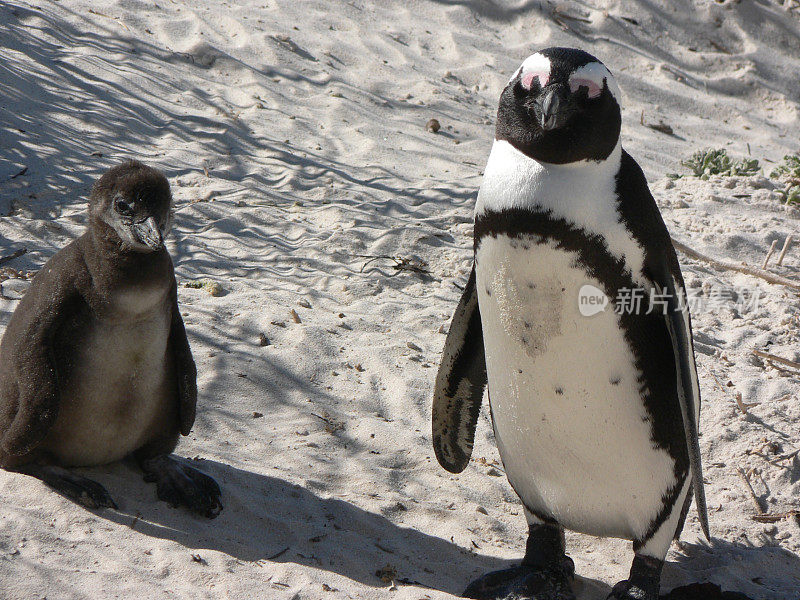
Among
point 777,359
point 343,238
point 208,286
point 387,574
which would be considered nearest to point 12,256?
point 208,286

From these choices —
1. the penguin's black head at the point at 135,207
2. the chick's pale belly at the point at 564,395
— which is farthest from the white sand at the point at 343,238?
the penguin's black head at the point at 135,207

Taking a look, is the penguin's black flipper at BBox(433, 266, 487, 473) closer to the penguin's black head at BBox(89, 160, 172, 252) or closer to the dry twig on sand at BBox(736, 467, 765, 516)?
the penguin's black head at BBox(89, 160, 172, 252)

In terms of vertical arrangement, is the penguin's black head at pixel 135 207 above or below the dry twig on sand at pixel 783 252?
above

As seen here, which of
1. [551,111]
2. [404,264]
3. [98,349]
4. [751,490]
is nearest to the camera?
[551,111]

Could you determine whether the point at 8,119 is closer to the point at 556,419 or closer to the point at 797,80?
the point at 556,419

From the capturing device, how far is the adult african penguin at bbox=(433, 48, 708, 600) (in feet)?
7.08

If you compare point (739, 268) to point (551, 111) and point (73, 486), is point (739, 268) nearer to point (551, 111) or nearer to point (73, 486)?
point (551, 111)

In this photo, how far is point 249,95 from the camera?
5.70 meters

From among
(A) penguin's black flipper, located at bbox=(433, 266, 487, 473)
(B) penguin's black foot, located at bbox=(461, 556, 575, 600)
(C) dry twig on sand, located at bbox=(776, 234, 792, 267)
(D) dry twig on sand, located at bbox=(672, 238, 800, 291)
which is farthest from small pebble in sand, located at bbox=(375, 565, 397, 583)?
(C) dry twig on sand, located at bbox=(776, 234, 792, 267)

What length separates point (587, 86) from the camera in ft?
6.98

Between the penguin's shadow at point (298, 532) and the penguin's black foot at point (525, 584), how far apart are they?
0.07 meters

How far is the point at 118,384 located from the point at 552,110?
4.46 ft

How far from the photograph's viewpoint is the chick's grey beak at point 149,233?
228 cm

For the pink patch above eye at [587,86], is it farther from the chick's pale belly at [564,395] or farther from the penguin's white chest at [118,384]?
the penguin's white chest at [118,384]
